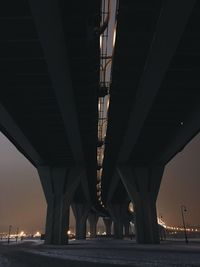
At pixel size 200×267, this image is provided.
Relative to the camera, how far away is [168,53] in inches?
647

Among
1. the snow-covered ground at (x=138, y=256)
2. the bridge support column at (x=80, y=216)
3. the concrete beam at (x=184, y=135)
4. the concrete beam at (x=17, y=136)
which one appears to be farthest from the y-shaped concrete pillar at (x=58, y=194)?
the bridge support column at (x=80, y=216)

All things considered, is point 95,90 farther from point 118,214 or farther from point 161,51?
point 118,214

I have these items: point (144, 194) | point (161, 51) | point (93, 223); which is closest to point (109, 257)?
point (161, 51)

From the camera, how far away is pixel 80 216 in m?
95.1

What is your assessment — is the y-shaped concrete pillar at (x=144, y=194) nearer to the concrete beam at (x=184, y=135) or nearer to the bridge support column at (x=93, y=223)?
the concrete beam at (x=184, y=135)

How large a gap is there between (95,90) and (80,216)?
81084 mm

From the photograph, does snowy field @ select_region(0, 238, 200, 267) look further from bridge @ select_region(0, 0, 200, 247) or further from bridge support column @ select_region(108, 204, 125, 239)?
bridge support column @ select_region(108, 204, 125, 239)

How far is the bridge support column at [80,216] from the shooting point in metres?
94.1

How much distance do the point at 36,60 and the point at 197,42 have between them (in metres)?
10.3

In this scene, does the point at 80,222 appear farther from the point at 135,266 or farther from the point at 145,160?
the point at 135,266

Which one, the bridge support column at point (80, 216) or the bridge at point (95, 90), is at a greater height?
the bridge at point (95, 90)

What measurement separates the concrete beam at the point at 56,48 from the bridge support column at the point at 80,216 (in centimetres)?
7575

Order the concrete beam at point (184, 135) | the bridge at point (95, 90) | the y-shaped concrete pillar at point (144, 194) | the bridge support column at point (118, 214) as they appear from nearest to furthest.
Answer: the bridge at point (95, 90)
the concrete beam at point (184, 135)
the y-shaped concrete pillar at point (144, 194)
the bridge support column at point (118, 214)

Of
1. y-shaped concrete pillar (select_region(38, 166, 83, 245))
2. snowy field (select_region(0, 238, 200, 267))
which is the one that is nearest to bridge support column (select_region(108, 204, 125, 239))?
y-shaped concrete pillar (select_region(38, 166, 83, 245))
